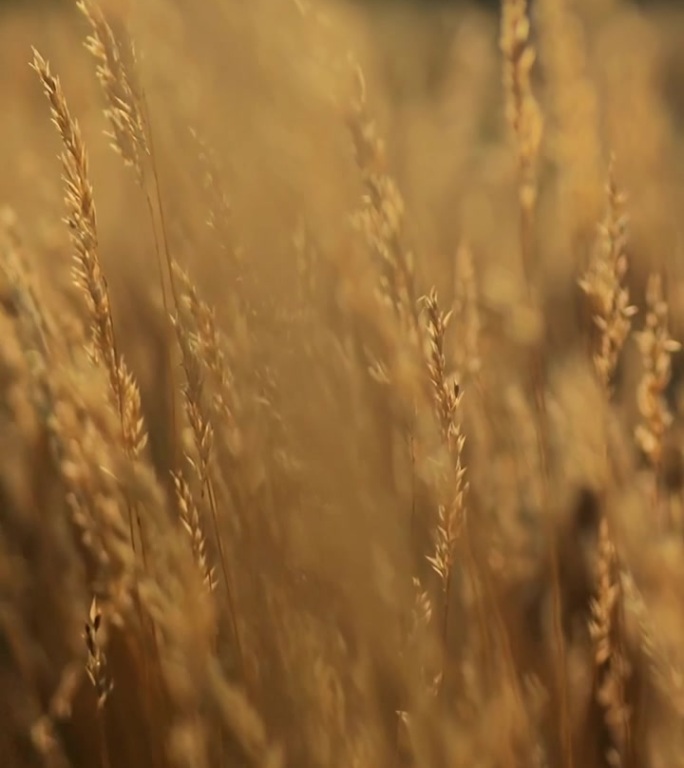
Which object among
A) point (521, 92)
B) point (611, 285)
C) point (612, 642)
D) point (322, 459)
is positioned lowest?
point (612, 642)

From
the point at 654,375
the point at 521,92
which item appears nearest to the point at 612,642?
the point at 654,375

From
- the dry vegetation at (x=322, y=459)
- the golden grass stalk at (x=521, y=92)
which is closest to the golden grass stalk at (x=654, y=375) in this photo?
the dry vegetation at (x=322, y=459)

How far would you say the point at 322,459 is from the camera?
2.66ft

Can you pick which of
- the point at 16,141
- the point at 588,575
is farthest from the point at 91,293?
the point at 16,141

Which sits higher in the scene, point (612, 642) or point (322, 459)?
point (322, 459)

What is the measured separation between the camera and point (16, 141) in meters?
1.62

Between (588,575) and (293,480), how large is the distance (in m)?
0.50

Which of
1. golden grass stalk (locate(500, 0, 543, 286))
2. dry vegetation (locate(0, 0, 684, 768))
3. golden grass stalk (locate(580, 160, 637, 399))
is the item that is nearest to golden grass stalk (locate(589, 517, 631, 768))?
dry vegetation (locate(0, 0, 684, 768))

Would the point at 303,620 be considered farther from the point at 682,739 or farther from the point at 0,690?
the point at 0,690

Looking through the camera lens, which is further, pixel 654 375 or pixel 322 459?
pixel 322 459

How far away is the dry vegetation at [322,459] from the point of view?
25.4 inches

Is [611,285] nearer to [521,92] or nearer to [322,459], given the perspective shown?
[521,92]

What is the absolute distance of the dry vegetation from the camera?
0.64m

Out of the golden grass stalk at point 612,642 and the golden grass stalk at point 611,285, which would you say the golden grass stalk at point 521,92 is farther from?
the golden grass stalk at point 612,642
